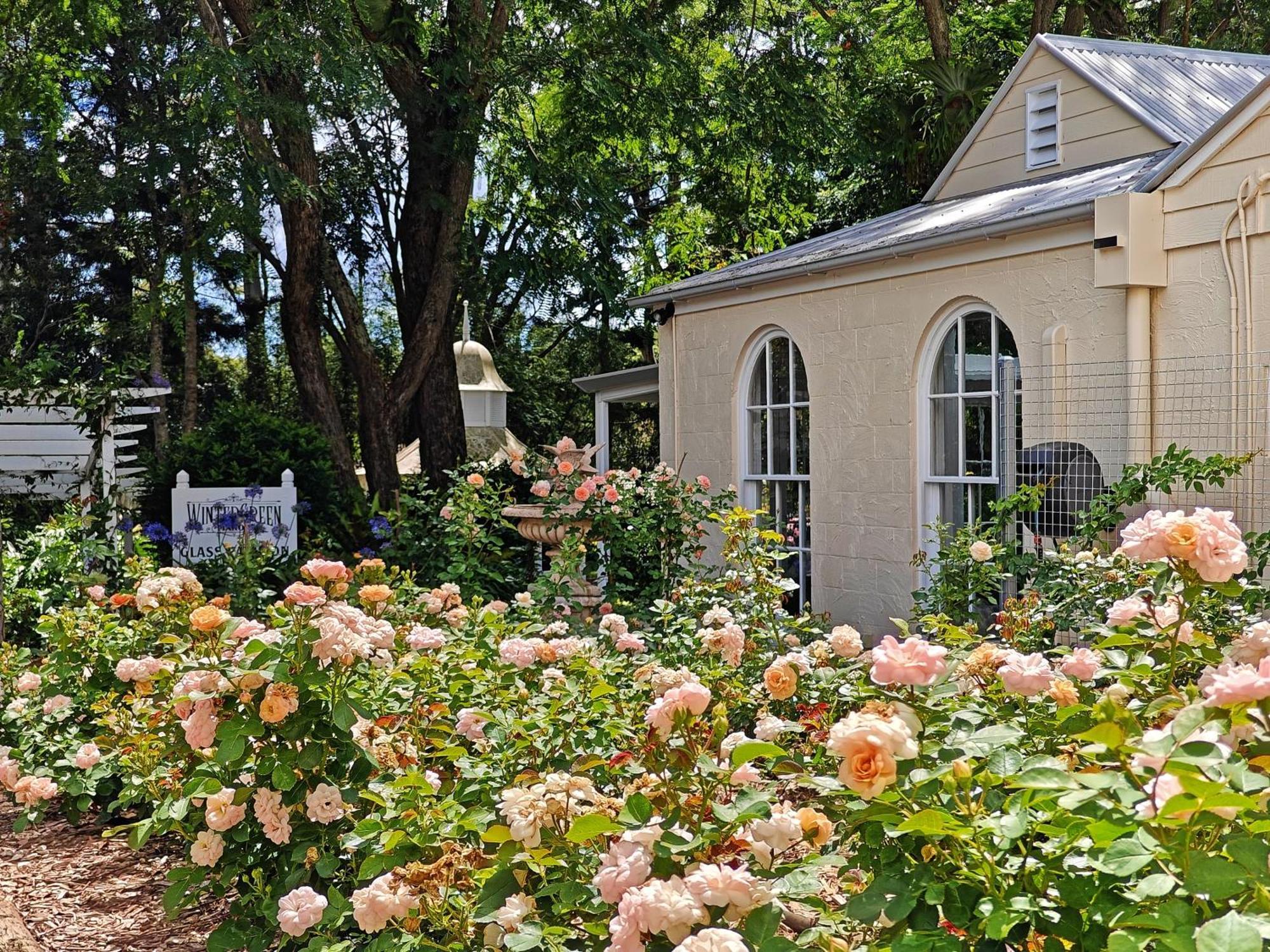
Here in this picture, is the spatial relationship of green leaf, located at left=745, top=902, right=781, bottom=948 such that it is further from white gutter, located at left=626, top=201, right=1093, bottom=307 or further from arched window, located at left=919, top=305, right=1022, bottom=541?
arched window, located at left=919, top=305, right=1022, bottom=541

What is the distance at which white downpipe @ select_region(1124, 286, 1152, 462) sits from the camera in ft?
22.0

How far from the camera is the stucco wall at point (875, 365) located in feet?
23.9

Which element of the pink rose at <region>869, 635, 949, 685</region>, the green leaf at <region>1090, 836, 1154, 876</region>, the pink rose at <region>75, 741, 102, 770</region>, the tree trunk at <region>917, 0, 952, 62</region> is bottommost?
the pink rose at <region>75, 741, 102, 770</region>

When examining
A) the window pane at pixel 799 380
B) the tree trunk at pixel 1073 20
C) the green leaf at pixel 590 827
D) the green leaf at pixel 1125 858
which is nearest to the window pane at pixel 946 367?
the window pane at pixel 799 380

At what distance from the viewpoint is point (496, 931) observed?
2.39 m

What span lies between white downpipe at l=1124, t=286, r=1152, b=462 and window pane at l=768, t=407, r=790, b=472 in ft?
10.6

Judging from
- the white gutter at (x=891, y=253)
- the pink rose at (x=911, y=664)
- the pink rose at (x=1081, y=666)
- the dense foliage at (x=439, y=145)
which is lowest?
the pink rose at (x=1081, y=666)

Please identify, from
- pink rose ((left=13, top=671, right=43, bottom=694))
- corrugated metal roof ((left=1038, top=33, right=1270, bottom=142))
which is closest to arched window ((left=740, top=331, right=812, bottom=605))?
corrugated metal roof ((left=1038, top=33, right=1270, bottom=142))

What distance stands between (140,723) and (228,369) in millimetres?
23377

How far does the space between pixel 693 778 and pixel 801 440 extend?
720cm

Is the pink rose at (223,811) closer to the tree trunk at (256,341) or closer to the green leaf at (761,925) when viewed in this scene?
the green leaf at (761,925)

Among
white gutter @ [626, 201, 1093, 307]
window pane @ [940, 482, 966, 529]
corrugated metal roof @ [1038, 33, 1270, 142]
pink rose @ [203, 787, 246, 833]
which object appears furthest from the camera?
corrugated metal roof @ [1038, 33, 1270, 142]

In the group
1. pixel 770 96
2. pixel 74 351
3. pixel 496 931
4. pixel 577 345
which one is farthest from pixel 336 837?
pixel 577 345

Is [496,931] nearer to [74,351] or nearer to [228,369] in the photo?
[74,351]
